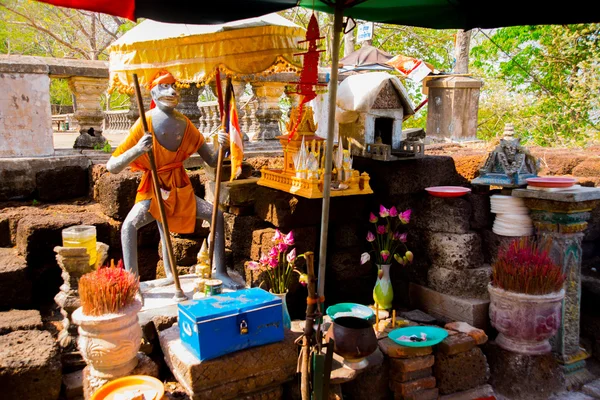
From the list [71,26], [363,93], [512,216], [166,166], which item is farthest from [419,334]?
[71,26]

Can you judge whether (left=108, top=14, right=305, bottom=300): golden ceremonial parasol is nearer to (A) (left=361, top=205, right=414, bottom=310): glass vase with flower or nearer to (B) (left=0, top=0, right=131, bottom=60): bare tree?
(A) (left=361, top=205, right=414, bottom=310): glass vase with flower

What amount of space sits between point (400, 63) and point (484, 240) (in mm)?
5320

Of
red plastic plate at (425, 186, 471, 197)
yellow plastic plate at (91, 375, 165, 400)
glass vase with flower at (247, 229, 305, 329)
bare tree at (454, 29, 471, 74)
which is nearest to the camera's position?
yellow plastic plate at (91, 375, 165, 400)

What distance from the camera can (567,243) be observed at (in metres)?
4.29

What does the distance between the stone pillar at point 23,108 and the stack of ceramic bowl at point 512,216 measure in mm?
4519

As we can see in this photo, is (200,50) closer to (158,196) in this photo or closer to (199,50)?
(199,50)

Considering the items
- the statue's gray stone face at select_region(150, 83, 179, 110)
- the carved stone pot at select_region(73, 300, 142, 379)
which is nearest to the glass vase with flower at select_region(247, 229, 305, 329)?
the carved stone pot at select_region(73, 300, 142, 379)

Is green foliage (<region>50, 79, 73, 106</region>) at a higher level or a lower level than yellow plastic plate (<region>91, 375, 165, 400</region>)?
higher

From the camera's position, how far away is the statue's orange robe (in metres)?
4.11

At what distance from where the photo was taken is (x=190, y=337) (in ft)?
10.5

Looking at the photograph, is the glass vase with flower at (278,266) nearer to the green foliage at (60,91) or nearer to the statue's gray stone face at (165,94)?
the statue's gray stone face at (165,94)

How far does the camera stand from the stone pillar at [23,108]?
16.4 ft

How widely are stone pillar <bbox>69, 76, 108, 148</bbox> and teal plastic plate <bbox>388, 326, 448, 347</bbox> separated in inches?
160

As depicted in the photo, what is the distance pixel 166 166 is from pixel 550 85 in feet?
37.7
